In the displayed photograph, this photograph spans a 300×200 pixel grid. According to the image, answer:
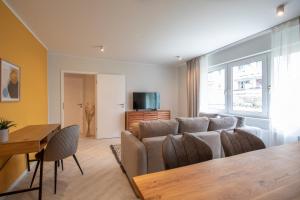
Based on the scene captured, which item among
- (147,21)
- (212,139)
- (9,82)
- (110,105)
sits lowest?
(212,139)

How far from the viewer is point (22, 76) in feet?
8.26

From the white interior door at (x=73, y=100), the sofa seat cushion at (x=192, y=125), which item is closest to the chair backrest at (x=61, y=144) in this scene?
the sofa seat cushion at (x=192, y=125)

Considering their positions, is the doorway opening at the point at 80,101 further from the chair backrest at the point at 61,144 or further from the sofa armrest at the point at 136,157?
the sofa armrest at the point at 136,157

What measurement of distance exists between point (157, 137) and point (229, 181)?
1.27 meters

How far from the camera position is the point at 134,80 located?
17.4 ft

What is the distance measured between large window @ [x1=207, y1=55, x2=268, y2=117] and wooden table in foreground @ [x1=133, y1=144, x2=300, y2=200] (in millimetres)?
2516

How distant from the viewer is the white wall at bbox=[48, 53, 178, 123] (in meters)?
4.36

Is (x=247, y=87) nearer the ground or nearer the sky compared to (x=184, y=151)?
nearer the sky

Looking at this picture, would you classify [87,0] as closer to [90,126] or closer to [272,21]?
[272,21]

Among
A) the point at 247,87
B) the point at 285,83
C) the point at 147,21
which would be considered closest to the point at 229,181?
the point at 147,21

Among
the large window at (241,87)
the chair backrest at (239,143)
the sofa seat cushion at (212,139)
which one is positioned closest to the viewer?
the chair backrest at (239,143)

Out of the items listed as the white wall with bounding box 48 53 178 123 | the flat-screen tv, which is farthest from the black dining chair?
the flat-screen tv

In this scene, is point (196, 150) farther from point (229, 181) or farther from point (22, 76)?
point (22, 76)

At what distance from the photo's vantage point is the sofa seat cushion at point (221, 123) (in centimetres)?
248
